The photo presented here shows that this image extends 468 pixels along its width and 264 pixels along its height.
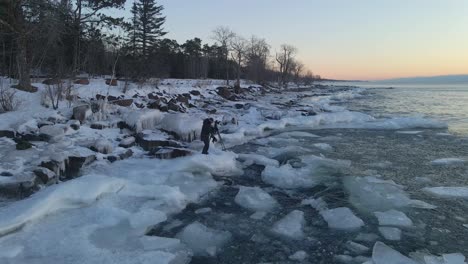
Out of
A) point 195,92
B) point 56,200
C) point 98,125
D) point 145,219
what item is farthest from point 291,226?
point 195,92

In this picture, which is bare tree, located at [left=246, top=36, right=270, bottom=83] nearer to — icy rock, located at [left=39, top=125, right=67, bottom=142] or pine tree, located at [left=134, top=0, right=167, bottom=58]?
pine tree, located at [left=134, top=0, right=167, bottom=58]

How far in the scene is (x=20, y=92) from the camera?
16.5 metres

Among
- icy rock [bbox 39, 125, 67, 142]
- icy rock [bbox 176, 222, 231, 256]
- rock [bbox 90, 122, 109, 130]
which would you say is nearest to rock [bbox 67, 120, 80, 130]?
icy rock [bbox 39, 125, 67, 142]

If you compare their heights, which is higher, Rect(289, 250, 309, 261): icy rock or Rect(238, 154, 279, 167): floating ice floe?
Rect(238, 154, 279, 167): floating ice floe

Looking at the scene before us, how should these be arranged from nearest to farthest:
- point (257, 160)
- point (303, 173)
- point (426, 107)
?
point (303, 173), point (257, 160), point (426, 107)

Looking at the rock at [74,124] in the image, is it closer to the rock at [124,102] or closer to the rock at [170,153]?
the rock at [170,153]

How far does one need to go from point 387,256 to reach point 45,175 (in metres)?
7.63

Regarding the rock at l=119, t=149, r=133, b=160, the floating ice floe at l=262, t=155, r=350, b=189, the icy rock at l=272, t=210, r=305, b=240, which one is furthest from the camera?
the rock at l=119, t=149, r=133, b=160

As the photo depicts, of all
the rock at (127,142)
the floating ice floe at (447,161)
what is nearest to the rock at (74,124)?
the rock at (127,142)

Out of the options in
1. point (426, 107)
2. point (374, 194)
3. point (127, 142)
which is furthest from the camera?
point (426, 107)

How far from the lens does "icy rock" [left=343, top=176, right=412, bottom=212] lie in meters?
8.40

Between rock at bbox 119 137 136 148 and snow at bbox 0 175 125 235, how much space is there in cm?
425

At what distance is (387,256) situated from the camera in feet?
19.6

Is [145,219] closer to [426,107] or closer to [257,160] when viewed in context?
Answer: [257,160]
